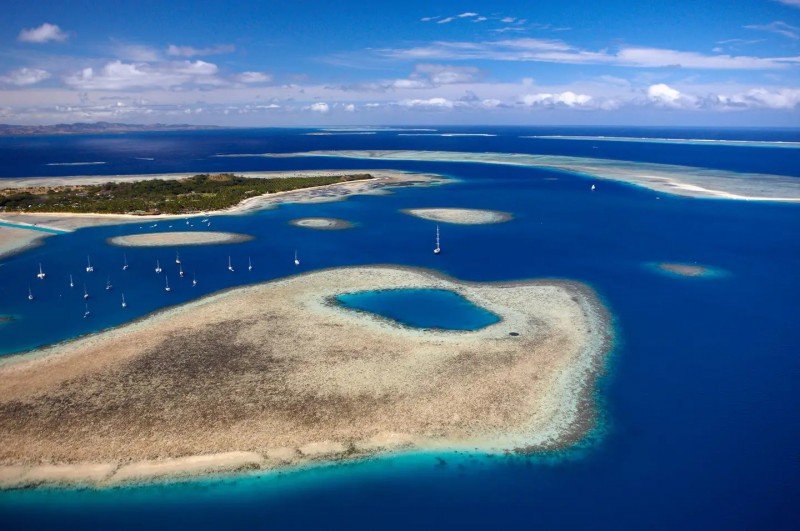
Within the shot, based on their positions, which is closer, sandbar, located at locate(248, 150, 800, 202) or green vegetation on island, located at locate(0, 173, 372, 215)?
green vegetation on island, located at locate(0, 173, 372, 215)

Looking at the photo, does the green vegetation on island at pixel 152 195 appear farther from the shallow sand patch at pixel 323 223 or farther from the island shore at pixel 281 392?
the island shore at pixel 281 392

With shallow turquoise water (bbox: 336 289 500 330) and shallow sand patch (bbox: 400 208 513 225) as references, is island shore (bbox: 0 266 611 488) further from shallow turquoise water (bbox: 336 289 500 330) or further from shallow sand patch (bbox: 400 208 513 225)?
shallow sand patch (bbox: 400 208 513 225)

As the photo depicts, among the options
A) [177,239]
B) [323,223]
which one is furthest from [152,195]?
[323,223]

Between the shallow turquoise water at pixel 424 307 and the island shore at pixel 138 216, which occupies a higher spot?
the island shore at pixel 138 216

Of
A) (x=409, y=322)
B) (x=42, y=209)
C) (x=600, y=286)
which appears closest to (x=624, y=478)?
(x=409, y=322)

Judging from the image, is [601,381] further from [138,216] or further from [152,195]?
[152,195]

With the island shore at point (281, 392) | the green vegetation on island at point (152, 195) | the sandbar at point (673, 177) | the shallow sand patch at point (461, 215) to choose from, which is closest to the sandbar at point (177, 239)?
the green vegetation on island at point (152, 195)

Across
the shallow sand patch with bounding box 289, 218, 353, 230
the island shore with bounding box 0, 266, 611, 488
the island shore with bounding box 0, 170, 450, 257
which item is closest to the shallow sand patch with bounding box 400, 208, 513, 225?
the shallow sand patch with bounding box 289, 218, 353, 230
